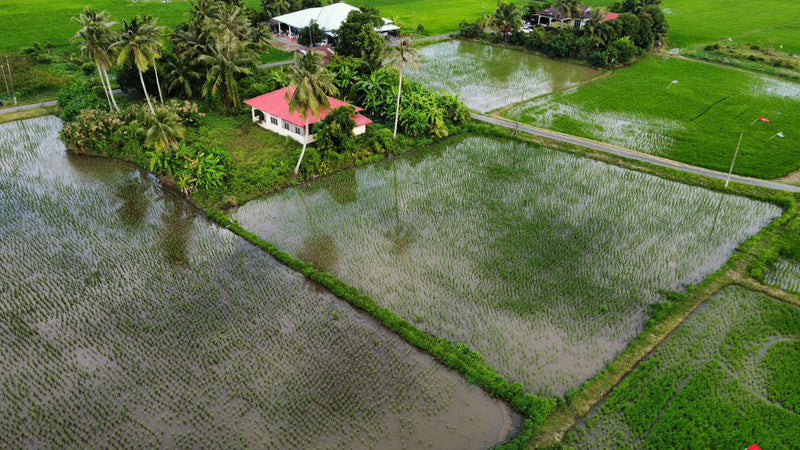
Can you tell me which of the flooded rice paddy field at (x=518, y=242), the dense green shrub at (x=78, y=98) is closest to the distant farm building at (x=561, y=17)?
the flooded rice paddy field at (x=518, y=242)

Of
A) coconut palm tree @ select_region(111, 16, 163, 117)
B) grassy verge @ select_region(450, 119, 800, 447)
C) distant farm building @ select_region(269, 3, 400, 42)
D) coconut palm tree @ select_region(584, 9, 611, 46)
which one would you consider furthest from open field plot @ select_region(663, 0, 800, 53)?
coconut palm tree @ select_region(111, 16, 163, 117)

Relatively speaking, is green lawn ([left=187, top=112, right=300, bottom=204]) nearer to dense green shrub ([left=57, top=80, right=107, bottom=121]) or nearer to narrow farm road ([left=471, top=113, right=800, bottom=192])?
dense green shrub ([left=57, top=80, right=107, bottom=121])

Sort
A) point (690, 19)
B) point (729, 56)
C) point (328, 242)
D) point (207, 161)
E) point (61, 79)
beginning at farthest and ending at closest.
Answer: point (690, 19), point (729, 56), point (61, 79), point (207, 161), point (328, 242)

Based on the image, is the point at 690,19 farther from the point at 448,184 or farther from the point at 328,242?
the point at 328,242

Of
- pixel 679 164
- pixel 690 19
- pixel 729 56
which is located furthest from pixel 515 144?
pixel 690 19

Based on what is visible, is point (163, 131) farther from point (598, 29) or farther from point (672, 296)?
point (598, 29)

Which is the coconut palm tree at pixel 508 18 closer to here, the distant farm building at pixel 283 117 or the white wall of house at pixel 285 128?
the distant farm building at pixel 283 117

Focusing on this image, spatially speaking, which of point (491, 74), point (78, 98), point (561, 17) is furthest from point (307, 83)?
point (561, 17)
